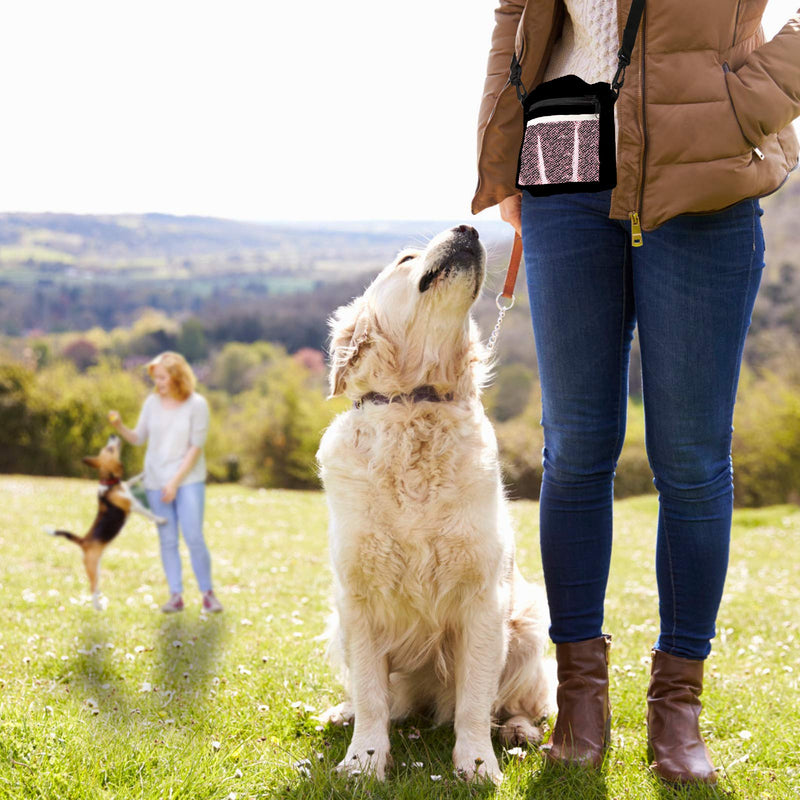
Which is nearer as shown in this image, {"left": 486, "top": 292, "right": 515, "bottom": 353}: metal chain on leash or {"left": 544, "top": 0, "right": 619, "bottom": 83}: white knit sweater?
{"left": 544, "top": 0, "right": 619, "bottom": 83}: white knit sweater

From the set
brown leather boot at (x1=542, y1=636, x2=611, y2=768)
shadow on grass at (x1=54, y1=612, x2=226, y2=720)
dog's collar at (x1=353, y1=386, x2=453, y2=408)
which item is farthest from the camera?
shadow on grass at (x1=54, y1=612, x2=226, y2=720)

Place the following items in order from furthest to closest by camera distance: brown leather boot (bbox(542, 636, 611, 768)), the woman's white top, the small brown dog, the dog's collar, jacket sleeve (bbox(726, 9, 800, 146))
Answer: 1. the woman's white top
2. the small brown dog
3. the dog's collar
4. brown leather boot (bbox(542, 636, 611, 768))
5. jacket sleeve (bbox(726, 9, 800, 146))

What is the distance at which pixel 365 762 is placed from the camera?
2.47m

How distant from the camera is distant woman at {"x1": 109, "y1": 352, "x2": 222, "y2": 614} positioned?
6.18 metres

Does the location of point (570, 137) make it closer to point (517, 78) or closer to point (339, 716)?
point (517, 78)

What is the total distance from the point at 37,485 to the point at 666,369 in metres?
21.5

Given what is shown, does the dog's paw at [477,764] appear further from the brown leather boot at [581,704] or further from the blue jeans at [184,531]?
the blue jeans at [184,531]

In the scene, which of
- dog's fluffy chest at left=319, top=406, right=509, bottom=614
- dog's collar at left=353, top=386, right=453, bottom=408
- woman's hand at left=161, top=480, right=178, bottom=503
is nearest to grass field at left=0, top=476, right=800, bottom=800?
dog's fluffy chest at left=319, top=406, right=509, bottom=614

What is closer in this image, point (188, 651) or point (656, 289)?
point (656, 289)

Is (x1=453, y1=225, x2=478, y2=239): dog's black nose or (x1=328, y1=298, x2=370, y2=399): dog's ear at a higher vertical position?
(x1=453, y1=225, x2=478, y2=239): dog's black nose

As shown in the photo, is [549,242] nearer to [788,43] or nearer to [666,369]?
[666,369]

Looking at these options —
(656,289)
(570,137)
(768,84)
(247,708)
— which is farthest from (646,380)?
(247,708)

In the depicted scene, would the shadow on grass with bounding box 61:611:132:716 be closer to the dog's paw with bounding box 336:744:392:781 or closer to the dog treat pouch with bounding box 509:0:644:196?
the dog's paw with bounding box 336:744:392:781

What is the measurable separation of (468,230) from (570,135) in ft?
1.78
